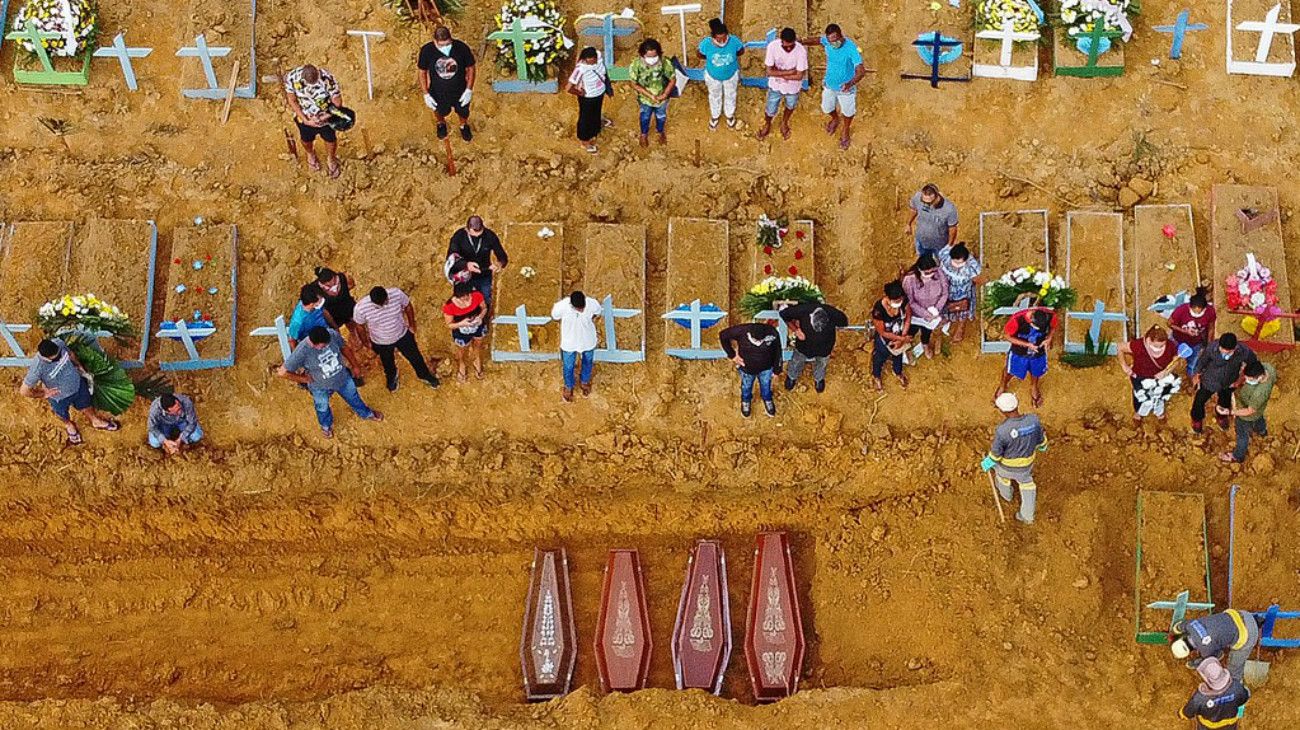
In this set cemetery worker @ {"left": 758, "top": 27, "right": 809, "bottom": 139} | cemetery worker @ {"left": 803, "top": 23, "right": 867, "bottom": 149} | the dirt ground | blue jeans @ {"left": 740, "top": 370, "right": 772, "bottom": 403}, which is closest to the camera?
the dirt ground

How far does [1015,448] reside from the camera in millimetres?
10711

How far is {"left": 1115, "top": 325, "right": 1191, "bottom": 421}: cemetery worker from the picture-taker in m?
10.8

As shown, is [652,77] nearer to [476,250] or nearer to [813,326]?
[476,250]

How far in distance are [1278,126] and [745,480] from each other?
6.69 m

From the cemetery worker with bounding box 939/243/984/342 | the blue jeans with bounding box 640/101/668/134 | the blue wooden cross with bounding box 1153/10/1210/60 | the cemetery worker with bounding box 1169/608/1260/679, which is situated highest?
the blue wooden cross with bounding box 1153/10/1210/60

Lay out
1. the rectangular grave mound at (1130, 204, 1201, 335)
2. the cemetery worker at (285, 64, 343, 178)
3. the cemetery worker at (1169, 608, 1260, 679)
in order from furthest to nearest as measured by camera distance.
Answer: the rectangular grave mound at (1130, 204, 1201, 335) → the cemetery worker at (285, 64, 343, 178) → the cemetery worker at (1169, 608, 1260, 679)

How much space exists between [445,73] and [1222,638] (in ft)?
27.8

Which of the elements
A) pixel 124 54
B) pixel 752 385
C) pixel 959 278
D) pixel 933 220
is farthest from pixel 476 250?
pixel 124 54

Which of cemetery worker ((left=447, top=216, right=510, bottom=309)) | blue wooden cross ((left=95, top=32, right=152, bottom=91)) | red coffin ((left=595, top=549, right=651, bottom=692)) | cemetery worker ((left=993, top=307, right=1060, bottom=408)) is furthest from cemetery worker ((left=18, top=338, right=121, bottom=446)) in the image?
cemetery worker ((left=993, top=307, right=1060, bottom=408))

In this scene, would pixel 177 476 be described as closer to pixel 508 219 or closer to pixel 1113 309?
pixel 508 219

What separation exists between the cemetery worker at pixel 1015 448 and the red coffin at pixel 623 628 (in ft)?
11.1

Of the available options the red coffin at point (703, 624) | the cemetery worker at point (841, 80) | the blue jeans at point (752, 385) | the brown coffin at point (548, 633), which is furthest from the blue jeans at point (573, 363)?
the cemetery worker at point (841, 80)

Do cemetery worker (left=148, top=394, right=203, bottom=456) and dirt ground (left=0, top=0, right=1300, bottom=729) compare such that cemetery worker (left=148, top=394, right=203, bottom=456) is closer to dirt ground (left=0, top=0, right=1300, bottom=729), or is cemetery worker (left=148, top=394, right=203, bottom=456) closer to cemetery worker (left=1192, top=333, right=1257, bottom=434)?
dirt ground (left=0, top=0, right=1300, bottom=729)

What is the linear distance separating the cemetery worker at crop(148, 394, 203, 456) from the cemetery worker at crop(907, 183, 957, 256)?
6837 mm
